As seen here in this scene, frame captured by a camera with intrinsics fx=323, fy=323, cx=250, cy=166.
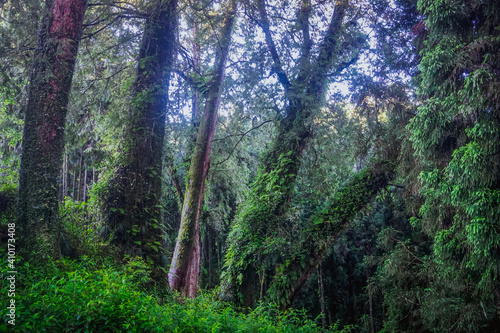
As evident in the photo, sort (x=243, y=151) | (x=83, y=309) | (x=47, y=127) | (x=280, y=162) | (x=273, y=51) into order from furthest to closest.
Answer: (x=243, y=151) → (x=273, y=51) → (x=280, y=162) → (x=47, y=127) → (x=83, y=309)

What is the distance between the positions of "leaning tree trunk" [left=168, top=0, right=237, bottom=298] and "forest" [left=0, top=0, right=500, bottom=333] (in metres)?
0.05

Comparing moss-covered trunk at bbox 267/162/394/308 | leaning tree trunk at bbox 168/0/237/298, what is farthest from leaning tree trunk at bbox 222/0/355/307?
leaning tree trunk at bbox 168/0/237/298

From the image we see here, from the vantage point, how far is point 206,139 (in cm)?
869

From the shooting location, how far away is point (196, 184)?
823cm

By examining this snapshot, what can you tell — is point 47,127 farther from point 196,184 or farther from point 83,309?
point 196,184

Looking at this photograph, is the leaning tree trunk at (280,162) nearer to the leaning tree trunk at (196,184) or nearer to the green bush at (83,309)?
the leaning tree trunk at (196,184)

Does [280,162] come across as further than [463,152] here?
Yes

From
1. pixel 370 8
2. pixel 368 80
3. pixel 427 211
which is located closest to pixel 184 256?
pixel 427 211

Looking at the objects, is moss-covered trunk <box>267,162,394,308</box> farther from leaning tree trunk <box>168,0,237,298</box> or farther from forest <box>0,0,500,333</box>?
leaning tree trunk <box>168,0,237,298</box>

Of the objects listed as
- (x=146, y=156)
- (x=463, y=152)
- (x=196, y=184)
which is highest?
(x=463, y=152)

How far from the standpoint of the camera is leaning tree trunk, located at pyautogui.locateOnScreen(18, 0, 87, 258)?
406cm

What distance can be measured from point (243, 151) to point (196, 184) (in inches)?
139

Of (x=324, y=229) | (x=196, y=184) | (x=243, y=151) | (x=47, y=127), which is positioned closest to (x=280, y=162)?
(x=324, y=229)

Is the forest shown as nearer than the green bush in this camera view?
No
